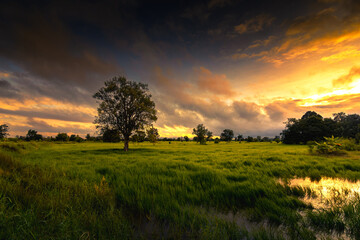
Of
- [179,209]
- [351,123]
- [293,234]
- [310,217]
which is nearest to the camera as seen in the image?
[293,234]

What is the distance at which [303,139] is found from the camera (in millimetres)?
53031

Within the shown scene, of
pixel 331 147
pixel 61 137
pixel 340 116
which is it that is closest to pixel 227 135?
pixel 340 116

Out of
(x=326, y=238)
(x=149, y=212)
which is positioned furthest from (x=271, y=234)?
(x=149, y=212)

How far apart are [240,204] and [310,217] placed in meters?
1.53

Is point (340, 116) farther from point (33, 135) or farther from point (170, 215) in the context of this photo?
point (33, 135)

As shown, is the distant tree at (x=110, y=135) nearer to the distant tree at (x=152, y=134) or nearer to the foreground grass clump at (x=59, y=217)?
the distant tree at (x=152, y=134)

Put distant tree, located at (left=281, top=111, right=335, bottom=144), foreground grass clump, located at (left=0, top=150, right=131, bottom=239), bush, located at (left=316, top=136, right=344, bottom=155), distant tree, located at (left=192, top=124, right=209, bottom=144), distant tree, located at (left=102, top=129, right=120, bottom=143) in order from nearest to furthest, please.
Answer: foreground grass clump, located at (left=0, top=150, right=131, bottom=239)
bush, located at (left=316, top=136, right=344, bottom=155)
distant tree, located at (left=102, top=129, right=120, bottom=143)
distant tree, located at (left=281, top=111, right=335, bottom=144)
distant tree, located at (left=192, top=124, right=209, bottom=144)

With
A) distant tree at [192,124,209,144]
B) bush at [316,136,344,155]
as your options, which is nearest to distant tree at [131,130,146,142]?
bush at [316,136,344,155]

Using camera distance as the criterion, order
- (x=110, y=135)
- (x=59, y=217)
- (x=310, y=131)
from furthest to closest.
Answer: (x=310, y=131), (x=110, y=135), (x=59, y=217)

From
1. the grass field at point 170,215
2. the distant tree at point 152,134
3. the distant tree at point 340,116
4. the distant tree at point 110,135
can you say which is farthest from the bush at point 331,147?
the distant tree at point 340,116

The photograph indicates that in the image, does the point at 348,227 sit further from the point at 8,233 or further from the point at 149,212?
the point at 8,233

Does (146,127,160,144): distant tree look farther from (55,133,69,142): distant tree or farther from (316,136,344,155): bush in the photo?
(55,133,69,142): distant tree

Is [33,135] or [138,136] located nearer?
[138,136]

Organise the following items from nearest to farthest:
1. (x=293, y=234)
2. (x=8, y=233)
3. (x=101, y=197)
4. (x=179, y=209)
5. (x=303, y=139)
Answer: (x=8, y=233) < (x=293, y=234) < (x=179, y=209) < (x=101, y=197) < (x=303, y=139)
